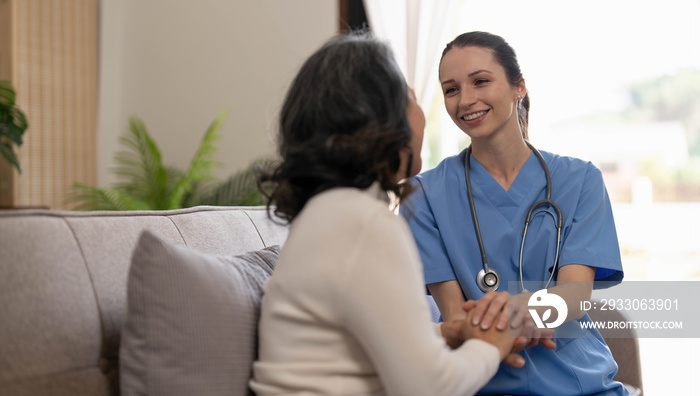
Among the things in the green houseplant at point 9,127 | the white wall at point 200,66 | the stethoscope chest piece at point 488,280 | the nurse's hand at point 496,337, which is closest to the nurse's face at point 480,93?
the stethoscope chest piece at point 488,280

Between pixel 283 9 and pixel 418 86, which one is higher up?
pixel 283 9

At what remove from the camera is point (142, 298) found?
0.94 meters

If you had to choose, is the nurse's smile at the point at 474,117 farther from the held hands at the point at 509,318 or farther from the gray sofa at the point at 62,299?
the gray sofa at the point at 62,299

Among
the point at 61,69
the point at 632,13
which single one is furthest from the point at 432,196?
the point at 61,69

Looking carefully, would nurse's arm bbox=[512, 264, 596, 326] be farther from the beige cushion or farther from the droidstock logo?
the beige cushion

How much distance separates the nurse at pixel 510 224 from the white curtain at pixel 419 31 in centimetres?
161

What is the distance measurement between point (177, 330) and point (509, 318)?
57 centimetres

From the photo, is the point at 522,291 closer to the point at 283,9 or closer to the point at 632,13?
the point at 632,13

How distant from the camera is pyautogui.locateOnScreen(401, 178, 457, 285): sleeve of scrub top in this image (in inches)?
57.2

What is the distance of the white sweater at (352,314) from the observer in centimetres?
83

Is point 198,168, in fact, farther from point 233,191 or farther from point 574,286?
point 574,286

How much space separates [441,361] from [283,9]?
10.1ft

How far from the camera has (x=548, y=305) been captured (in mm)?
1330

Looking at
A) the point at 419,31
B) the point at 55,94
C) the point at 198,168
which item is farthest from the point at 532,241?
the point at 55,94
